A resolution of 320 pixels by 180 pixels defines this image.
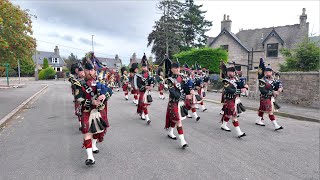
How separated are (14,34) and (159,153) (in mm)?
10460

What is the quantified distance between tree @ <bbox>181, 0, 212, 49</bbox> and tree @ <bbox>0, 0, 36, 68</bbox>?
27.4 m

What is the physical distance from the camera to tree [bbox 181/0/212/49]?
122ft

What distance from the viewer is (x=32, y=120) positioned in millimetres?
8461

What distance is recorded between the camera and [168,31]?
113 ft

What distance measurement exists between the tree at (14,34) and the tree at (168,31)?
73.8ft

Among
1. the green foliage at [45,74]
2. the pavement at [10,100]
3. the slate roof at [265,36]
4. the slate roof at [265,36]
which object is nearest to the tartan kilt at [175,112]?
the pavement at [10,100]

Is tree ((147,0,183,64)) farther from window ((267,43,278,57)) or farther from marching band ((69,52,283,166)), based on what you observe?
marching band ((69,52,283,166))

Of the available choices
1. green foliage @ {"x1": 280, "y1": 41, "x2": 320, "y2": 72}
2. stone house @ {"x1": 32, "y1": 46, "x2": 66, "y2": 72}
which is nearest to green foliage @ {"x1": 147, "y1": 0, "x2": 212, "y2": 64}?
green foliage @ {"x1": 280, "y1": 41, "x2": 320, "y2": 72}

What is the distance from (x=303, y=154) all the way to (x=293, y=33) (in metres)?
27.6

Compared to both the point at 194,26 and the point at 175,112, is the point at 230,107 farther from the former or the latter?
the point at 194,26

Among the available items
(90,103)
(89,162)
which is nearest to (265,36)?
(90,103)

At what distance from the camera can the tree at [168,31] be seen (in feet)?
112

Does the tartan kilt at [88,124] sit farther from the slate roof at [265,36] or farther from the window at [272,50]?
the slate roof at [265,36]

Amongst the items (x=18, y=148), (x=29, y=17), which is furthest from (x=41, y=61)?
(x=18, y=148)
